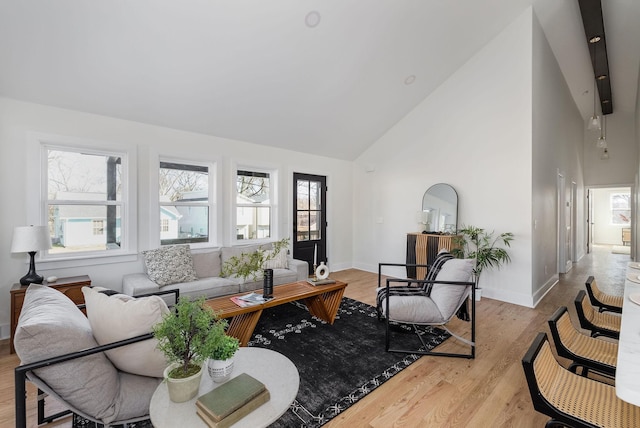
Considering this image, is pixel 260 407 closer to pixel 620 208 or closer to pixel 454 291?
pixel 454 291

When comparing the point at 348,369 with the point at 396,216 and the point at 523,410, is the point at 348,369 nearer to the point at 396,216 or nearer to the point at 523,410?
the point at 523,410

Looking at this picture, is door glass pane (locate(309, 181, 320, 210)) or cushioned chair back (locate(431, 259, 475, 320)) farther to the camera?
door glass pane (locate(309, 181, 320, 210))

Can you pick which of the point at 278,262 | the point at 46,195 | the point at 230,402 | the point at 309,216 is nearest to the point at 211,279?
the point at 278,262

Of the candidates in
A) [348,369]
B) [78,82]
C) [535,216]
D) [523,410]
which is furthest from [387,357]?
[78,82]

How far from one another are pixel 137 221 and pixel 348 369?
10.3 ft

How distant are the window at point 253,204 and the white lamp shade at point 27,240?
236 cm

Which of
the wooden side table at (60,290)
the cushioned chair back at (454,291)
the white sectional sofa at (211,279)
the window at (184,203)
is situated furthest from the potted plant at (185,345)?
the window at (184,203)

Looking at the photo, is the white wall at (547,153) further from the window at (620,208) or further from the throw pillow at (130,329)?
the window at (620,208)

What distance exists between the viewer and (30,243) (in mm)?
2725

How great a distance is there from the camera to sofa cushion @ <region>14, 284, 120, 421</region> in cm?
116

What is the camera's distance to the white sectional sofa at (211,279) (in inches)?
128

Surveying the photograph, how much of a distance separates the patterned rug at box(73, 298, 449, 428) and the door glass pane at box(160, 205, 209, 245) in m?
1.65

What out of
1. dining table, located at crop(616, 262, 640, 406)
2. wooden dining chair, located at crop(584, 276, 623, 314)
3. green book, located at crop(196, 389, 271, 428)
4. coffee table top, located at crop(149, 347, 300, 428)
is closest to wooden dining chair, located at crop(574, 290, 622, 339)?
wooden dining chair, located at crop(584, 276, 623, 314)

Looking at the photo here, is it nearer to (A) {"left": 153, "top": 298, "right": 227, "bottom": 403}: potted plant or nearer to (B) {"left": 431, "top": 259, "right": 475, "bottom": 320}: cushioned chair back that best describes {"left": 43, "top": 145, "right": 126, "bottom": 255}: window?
(A) {"left": 153, "top": 298, "right": 227, "bottom": 403}: potted plant
